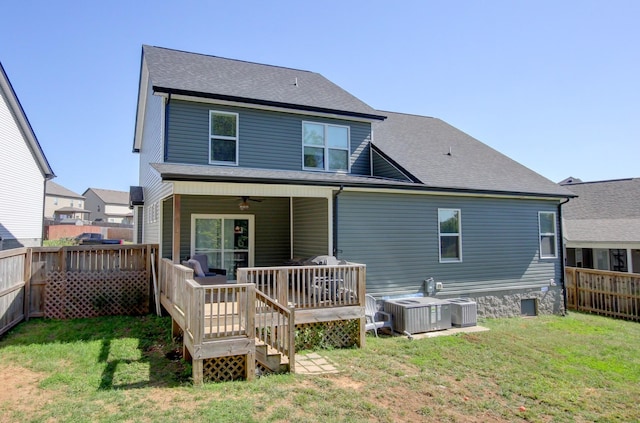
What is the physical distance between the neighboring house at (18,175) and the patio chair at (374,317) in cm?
1296

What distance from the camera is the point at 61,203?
60781mm

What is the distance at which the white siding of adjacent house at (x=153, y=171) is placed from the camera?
10.2 meters

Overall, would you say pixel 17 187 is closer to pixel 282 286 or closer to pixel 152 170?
pixel 152 170

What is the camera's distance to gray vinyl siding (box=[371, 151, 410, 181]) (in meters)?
11.3

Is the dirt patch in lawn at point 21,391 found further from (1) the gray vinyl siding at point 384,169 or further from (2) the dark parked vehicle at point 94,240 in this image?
(2) the dark parked vehicle at point 94,240

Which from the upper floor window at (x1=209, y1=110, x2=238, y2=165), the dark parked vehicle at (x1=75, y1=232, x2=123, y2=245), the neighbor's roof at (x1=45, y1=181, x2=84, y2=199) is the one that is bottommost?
the dark parked vehicle at (x1=75, y1=232, x2=123, y2=245)

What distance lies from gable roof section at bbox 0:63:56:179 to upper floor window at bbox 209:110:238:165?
9377 millimetres

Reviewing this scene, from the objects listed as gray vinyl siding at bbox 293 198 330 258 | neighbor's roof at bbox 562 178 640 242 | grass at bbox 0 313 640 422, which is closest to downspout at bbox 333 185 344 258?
gray vinyl siding at bbox 293 198 330 258

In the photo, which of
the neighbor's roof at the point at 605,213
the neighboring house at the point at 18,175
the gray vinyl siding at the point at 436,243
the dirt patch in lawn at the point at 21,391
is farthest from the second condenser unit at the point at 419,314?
the neighboring house at the point at 18,175

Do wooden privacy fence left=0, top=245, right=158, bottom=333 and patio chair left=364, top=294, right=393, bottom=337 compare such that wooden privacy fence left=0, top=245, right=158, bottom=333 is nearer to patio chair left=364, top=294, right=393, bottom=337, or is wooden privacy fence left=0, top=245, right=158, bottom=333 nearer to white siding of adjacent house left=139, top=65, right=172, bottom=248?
white siding of adjacent house left=139, top=65, right=172, bottom=248

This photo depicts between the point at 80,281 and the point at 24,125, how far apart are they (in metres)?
10.6

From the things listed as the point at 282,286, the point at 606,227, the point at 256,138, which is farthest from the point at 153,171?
the point at 606,227

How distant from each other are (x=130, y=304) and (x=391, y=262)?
22.6 feet

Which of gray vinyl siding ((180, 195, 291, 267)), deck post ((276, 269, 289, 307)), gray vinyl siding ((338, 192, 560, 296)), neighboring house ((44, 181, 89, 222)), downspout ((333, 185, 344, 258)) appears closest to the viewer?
deck post ((276, 269, 289, 307))
